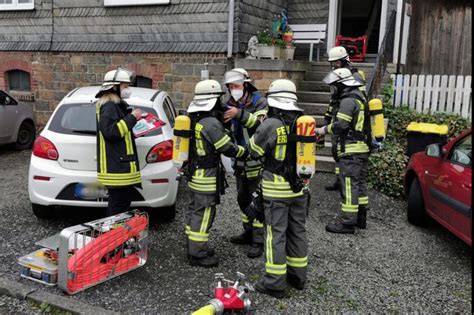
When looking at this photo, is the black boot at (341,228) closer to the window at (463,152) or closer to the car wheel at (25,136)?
the window at (463,152)

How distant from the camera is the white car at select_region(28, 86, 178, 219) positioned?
197 inches

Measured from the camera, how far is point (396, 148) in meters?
7.98

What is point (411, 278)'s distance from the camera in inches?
178

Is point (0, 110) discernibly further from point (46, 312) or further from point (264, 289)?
point (264, 289)

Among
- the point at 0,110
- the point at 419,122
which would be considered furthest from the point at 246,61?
the point at 0,110

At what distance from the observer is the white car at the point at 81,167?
4996mm

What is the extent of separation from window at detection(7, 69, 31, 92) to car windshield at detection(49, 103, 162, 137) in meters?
7.76

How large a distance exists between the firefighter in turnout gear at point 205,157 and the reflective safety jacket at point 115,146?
592 mm

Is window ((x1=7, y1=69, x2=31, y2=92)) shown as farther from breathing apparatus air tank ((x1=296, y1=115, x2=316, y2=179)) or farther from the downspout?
breathing apparatus air tank ((x1=296, y1=115, x2=316, y2=179))

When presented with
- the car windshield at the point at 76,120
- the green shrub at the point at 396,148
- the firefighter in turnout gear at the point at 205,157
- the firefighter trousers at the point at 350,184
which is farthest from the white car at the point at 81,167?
the green shrub at the point at 396,148

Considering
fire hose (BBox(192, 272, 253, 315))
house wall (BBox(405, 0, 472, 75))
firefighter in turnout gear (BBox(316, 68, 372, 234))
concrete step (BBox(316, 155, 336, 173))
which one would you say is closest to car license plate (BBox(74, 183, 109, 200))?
fire hose (BBox(192, 272, 253, 315))

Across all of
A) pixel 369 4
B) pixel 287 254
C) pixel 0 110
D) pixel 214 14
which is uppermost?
pixel 369 4

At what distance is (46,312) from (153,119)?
2118mm

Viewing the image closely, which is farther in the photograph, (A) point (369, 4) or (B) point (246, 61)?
(A) point (369, 4)
